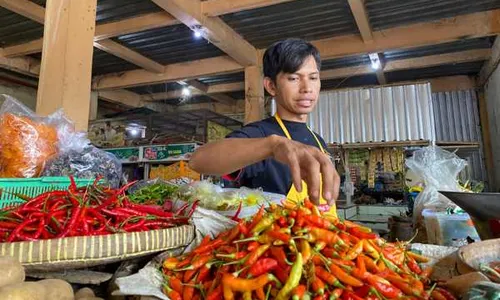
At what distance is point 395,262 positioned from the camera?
1.45m

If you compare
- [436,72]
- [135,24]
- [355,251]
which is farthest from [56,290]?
[436,72]

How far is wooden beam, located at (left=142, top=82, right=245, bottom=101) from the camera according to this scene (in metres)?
8.86

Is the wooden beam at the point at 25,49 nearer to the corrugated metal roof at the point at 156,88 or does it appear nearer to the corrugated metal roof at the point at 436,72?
the corrugated metal roof at the point at 156,88

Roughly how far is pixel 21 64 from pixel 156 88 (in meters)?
3.36

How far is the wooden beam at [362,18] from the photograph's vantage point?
460 cm

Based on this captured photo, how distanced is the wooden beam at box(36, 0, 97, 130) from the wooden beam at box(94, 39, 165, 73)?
9.99 ft

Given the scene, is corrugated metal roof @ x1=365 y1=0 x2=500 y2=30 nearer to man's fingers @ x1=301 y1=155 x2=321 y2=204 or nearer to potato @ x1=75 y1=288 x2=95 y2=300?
man's fingers @ x1=301 y1=155 x2=321 y2=204

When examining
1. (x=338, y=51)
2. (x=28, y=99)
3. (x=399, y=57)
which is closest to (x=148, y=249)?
(x=338, y=51)

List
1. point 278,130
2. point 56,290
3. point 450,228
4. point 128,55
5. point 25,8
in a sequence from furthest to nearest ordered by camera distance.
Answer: point 128,55
point 25,8
point 450,228
point 278,130
point 56,290

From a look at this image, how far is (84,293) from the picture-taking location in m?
1.28

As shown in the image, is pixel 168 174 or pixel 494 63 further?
pixel 168 174

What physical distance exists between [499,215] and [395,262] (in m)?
0.68

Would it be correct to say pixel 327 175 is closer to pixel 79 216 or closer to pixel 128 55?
pixel 79 216

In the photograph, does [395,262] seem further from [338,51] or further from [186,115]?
[186,115]
